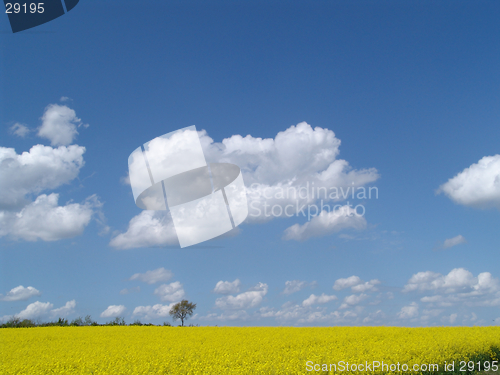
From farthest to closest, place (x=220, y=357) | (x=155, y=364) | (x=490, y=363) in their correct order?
(x=490, y=363), (x=220, y=357), (x=155, y=364)

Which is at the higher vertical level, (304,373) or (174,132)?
(174,132)

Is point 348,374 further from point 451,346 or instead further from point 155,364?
point 451,346

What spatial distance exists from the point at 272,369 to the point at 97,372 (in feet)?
19.9

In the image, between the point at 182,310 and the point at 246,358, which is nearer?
the point at 246,358

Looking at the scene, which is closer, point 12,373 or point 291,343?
point 12,373

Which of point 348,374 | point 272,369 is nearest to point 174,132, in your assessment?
point 272,369

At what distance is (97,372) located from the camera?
1155 cm

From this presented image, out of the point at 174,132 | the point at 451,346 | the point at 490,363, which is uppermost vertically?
the point at 174,132

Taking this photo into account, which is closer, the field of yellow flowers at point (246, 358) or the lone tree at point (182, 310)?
the field of yellow flowers at point (246, 358)

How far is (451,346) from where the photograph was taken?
49.5 ft

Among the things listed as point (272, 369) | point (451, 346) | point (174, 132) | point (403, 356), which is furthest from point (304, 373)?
point (174, 132)

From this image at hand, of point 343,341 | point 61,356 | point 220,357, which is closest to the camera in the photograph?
point 220,357

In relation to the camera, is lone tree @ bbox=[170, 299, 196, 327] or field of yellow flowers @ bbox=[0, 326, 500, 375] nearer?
field of yellow flowers @ bbox=[0, 326, 500, 375]

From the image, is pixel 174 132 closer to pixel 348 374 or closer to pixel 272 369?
pixel 272 369
